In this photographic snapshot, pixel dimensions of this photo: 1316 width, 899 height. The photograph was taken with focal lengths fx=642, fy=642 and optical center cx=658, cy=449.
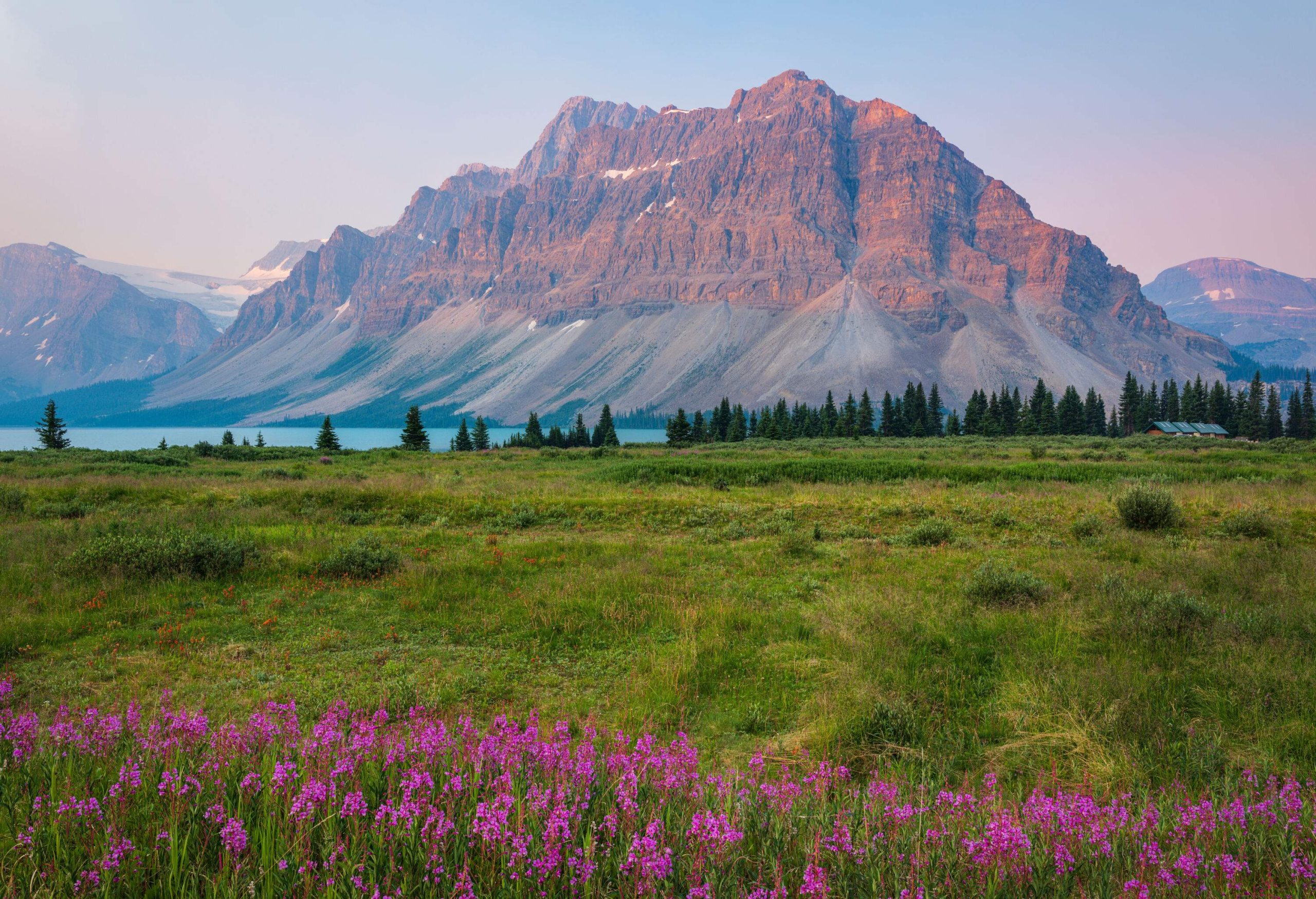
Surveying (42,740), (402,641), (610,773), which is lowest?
(402,641)

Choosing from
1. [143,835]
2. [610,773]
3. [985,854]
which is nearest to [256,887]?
[143,835]

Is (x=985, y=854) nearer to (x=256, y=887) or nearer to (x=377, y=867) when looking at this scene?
(x=377, y=867)

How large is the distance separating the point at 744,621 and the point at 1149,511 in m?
14.6

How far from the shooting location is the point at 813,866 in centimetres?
302

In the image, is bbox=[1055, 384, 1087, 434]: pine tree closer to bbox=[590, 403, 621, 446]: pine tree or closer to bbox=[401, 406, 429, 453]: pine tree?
bbox=[590, 403, 621, 446]: pine tree

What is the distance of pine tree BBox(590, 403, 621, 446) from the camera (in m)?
87.3

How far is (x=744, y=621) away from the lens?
996 cm

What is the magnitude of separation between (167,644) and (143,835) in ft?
24.0

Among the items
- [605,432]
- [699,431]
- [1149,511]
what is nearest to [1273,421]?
[699,431]

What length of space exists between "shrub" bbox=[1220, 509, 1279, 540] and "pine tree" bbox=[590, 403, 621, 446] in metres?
68.7

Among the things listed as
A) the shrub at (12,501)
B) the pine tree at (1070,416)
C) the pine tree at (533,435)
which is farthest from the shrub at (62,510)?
the pine tree at (1070,416)

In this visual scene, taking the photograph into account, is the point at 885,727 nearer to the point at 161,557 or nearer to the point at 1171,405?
the point at 161,557

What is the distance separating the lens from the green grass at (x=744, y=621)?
21.1ft

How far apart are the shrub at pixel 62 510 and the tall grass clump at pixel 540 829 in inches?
767
